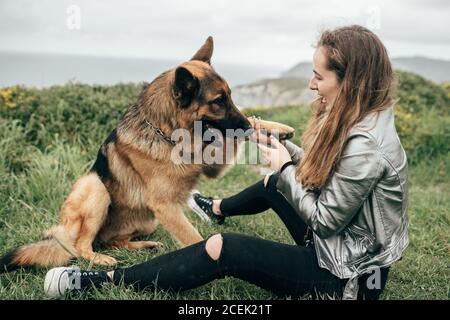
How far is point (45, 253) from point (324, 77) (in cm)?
264

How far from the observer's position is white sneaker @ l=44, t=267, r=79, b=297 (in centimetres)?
322

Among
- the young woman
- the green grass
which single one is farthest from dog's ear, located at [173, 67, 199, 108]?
the green grass

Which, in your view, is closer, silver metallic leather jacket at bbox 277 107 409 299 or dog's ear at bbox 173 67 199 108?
silver metallic leather jacket at bbox 277 107 409 299

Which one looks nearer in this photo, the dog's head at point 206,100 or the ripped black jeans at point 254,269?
the ripped black jeans at point 254,269

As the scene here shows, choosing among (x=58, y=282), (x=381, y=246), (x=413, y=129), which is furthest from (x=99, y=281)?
(x=413, y=129)

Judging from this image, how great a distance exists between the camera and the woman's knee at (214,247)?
9.71 ft

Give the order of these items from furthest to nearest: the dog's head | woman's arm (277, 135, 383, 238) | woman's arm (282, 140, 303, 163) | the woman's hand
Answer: woman's arm (282, 140, 303, 163)
the dog's head
the woman's hand
woman's arm (277, 135, 383, 238)

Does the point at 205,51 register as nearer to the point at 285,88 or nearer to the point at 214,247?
the point at 214,247

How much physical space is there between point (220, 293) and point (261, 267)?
64 cm

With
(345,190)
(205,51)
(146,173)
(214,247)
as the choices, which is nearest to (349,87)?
(345,190)

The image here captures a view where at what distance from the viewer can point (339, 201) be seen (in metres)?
2.69

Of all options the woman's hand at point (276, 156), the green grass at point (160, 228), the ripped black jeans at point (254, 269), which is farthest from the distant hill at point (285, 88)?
the ripped black jeans at point (254, 269)

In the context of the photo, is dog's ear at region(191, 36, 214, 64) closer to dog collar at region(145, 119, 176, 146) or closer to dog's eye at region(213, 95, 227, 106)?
dog's eye at region(213, 95, 227, 106)

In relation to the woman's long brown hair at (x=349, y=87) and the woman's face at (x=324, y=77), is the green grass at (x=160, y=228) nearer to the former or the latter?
the woman's long brown hair at (x=349, y=87)
